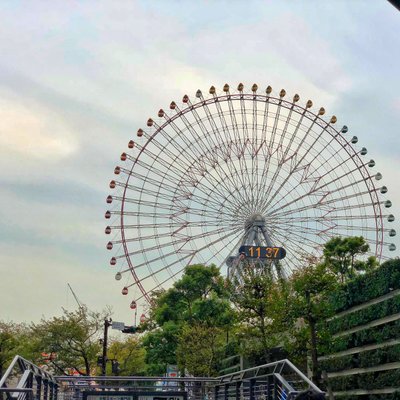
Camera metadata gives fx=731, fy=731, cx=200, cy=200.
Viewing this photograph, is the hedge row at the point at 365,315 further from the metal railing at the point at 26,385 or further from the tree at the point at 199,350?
the metal railing at the point at 26,385

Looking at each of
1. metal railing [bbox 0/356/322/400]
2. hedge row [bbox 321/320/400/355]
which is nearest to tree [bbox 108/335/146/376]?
hedge row [bbox 321/320/400/355]

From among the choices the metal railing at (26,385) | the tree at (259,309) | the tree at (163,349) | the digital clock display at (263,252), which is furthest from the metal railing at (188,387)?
the tree at (163,349)

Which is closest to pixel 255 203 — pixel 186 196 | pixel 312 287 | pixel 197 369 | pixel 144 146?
pixel 186 196

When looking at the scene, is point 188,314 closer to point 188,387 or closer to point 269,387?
point 188,387

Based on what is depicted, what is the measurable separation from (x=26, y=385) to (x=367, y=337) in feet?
66.6

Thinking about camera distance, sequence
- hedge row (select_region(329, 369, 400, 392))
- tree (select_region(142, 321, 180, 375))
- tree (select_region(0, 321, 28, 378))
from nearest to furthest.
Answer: hedge row (select_region(329, 369, 400, 392)), tree (select_region(142, 321, 180, 375)), tree (select_region(0, 321, 28, 378))

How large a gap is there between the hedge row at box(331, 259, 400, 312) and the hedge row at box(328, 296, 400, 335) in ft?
1.54

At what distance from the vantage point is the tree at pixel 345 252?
160ft

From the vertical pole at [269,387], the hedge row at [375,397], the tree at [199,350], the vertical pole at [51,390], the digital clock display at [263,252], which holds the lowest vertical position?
the vertical pole at [269,387]

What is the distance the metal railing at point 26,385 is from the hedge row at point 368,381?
14.1m

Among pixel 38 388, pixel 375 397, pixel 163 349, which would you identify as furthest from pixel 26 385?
pixel 163 349

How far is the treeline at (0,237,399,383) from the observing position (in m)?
30.9

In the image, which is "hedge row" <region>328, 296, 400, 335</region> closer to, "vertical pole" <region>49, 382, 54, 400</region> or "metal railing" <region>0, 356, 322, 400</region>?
"metal railing" <region>0, 356, 322, 400</region>

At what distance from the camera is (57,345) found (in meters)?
55.1
